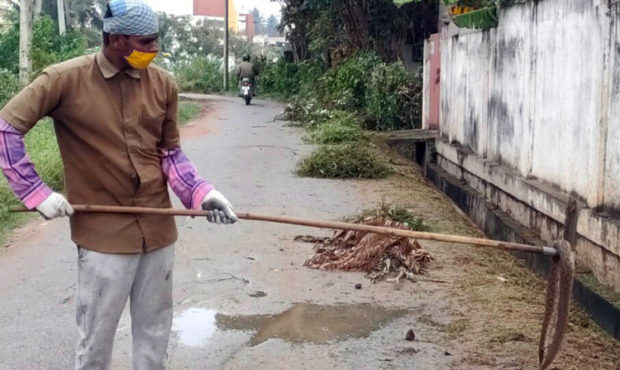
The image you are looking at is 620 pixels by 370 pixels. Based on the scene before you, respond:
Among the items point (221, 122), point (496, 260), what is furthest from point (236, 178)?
point (221, 122)

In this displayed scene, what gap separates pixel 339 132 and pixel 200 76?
1064 inches

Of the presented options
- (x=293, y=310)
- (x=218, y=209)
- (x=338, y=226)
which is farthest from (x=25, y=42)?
(x=338, y=226)

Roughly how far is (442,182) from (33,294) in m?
7.47

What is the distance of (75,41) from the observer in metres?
25.7

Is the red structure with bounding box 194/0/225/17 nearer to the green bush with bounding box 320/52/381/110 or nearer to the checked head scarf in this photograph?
the green bush with bounding box 320/52/381/110

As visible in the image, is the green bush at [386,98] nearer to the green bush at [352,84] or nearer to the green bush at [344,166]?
the green bush at [352,84]

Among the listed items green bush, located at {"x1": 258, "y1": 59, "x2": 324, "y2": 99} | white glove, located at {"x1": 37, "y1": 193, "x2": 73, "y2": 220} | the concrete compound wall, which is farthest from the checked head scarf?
green bush, located at {"x1": 258, "y1": 59, "x2": 324, "y2": 99}

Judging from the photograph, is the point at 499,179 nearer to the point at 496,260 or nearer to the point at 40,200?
the point at 496,260

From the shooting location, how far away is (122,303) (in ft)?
11.6

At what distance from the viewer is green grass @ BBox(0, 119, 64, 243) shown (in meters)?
8.27

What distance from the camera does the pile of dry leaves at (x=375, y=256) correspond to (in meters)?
6.68

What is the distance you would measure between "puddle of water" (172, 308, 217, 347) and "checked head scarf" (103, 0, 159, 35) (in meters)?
2.36

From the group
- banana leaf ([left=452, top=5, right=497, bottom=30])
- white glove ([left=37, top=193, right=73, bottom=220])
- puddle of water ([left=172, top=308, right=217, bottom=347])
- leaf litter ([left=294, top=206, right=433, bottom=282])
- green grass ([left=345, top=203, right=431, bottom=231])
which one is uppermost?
banana leaf ([left=452, top=5, right=497, bottom=30])

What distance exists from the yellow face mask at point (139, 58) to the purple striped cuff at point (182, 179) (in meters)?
0.45
